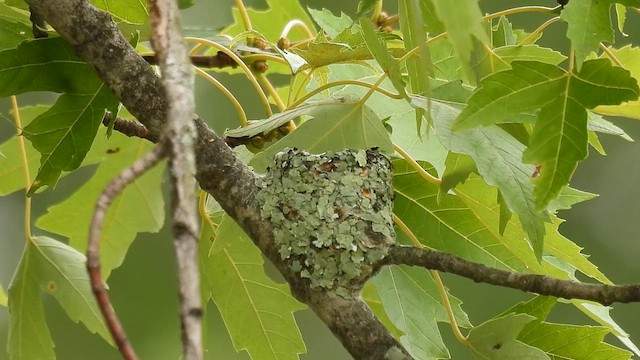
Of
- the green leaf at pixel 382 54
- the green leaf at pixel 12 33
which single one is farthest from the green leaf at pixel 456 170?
the green leaf at pixel 12 33

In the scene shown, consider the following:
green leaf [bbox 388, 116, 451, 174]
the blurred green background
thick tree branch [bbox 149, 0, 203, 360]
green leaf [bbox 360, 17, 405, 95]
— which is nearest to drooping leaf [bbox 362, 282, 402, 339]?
green leaf [bbox 388, 116, 451, 174]

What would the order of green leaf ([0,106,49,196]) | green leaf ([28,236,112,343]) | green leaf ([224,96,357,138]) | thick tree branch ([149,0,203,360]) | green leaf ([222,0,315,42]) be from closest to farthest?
thick tree branch ([149,0,203,360]) → green leaf ([224,96,357,138]) → green leaf ([28,236,112,343]) → green leaf ([0,106,49,196]) → green leaf ([222,0,315,42])

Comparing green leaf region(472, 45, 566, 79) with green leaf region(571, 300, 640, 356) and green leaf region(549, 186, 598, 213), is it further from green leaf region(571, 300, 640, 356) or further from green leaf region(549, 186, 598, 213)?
green leaf region(571, 300, 640, 356)

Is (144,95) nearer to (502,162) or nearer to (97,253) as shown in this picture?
(502,162)

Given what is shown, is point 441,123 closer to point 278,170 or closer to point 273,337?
point 278,170

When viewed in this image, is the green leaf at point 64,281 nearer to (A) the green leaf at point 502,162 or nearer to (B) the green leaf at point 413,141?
(B) the green leaf at point 413,141
